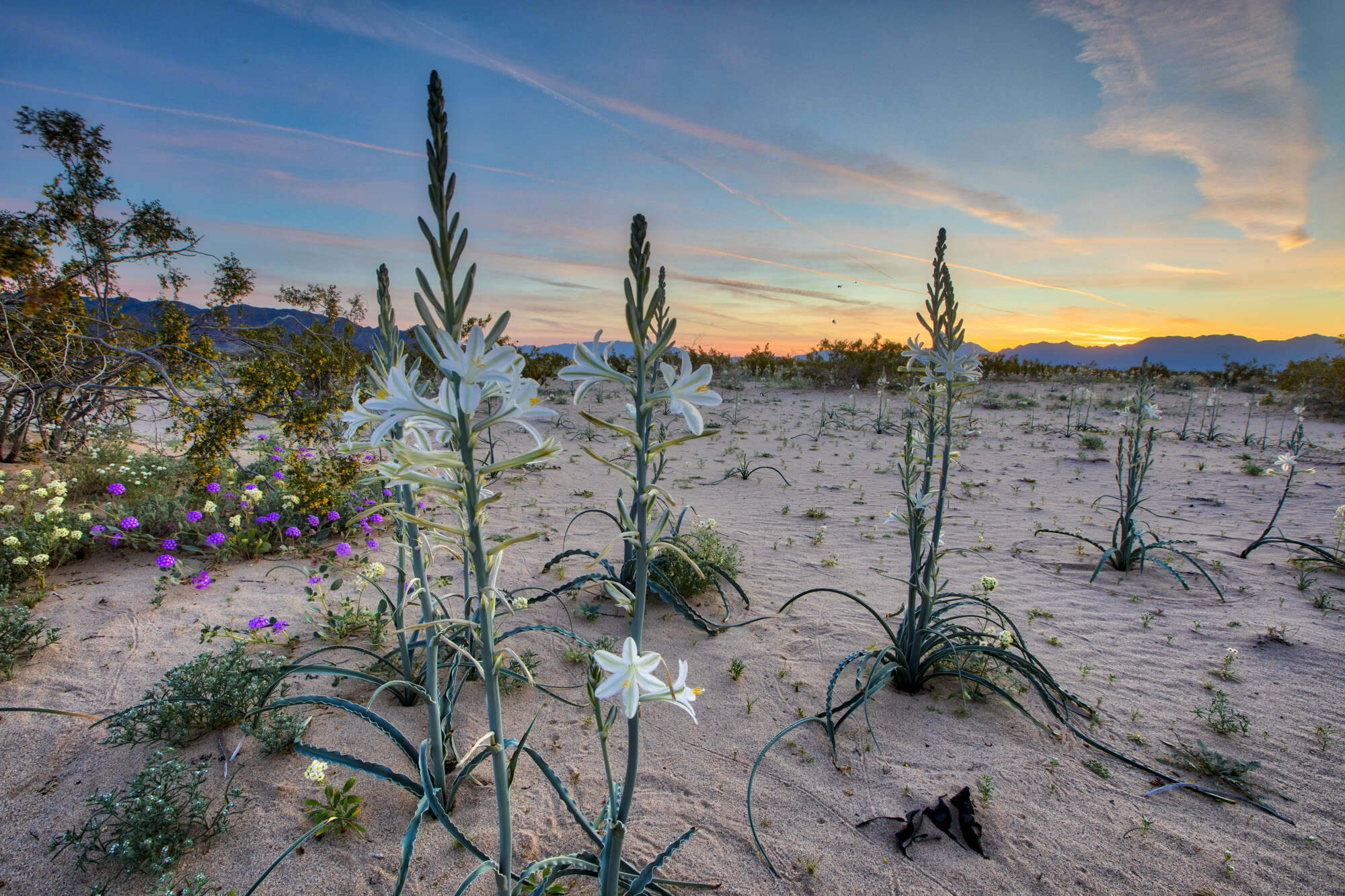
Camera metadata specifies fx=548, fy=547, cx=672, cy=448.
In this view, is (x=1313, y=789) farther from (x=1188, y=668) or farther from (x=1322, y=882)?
(x=1188, y=668)

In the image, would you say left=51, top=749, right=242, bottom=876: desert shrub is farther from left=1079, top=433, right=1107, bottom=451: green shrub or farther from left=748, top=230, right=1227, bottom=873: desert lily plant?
left=1079, top=433, right=1107, bottom=451: green shrub

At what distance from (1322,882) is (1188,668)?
71.6 inches

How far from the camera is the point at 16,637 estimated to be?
3.30 m

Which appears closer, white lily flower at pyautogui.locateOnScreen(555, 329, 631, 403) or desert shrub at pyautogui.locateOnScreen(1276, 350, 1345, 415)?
white lily flower at pyautogui.locateOnScreen(555, 329, 631, 403)

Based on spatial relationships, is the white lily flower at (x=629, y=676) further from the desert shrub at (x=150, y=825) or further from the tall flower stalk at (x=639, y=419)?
the desert shrub at (x=150, y=825)

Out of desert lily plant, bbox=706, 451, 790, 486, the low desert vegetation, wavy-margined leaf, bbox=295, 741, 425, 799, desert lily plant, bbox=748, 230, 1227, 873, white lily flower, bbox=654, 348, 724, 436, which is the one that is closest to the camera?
white lily flower, bbox=654, 348, 724, 436

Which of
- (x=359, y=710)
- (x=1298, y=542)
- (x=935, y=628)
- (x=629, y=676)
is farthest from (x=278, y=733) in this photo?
(x=1298, y=542)

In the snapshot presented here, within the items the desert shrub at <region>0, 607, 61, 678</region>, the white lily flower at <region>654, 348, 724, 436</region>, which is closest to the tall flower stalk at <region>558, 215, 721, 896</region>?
the white lily flower at <region>654, 348, 724, 436</region>

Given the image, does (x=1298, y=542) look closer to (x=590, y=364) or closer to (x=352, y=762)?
(x=590, y=364)

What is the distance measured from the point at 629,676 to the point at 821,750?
2.29 m

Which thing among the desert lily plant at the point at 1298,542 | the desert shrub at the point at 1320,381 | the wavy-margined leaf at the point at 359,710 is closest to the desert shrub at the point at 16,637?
the wavy-margined leaf at the point at 359,710

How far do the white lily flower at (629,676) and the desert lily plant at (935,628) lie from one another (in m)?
1.90

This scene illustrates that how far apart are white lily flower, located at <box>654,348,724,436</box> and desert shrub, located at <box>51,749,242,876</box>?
105 inches

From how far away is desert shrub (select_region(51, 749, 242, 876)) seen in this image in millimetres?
2156
